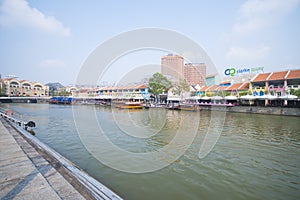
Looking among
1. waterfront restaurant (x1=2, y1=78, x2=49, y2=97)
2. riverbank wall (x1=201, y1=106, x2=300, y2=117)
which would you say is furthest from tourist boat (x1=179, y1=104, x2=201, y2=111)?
waterfront restaurant (x1=2, y1=78, x2=49, y2=97)

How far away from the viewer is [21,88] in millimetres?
61688

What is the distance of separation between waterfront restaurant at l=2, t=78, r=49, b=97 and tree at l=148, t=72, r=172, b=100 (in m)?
50.1

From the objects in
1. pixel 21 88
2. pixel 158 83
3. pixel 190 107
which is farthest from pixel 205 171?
pixel 21 88

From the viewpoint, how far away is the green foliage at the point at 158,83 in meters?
36.2

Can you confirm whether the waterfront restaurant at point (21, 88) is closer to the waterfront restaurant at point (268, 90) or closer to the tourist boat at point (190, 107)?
the tourist boat at point (190, 107)

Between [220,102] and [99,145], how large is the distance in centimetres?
2558

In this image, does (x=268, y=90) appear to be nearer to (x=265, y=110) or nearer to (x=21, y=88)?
(x=265, y=110)

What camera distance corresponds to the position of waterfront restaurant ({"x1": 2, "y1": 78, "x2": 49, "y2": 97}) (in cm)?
5779

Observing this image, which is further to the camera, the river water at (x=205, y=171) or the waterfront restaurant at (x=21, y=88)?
the waterfront restaurant at (x=21, y=88)

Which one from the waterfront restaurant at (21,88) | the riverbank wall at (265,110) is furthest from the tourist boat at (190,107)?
the waterfront restaurant at (21,88)

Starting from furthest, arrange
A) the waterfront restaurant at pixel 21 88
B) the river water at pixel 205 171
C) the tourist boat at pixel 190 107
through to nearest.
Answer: the waterfront restaurant at pixel 21 88
the tourist boat at pixel 190 107
the river water at pixel 205 171

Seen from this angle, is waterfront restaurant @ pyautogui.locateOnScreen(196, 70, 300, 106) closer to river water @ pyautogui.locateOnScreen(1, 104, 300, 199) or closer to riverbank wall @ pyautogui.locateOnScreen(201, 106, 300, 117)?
riverbank wall @ pyautogui.locateOnScreen(201, 106, 300, 117)

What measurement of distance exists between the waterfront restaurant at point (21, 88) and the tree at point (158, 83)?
5009 centimetres

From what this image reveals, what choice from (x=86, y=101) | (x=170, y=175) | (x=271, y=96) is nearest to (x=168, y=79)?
(x=271, y=96)
